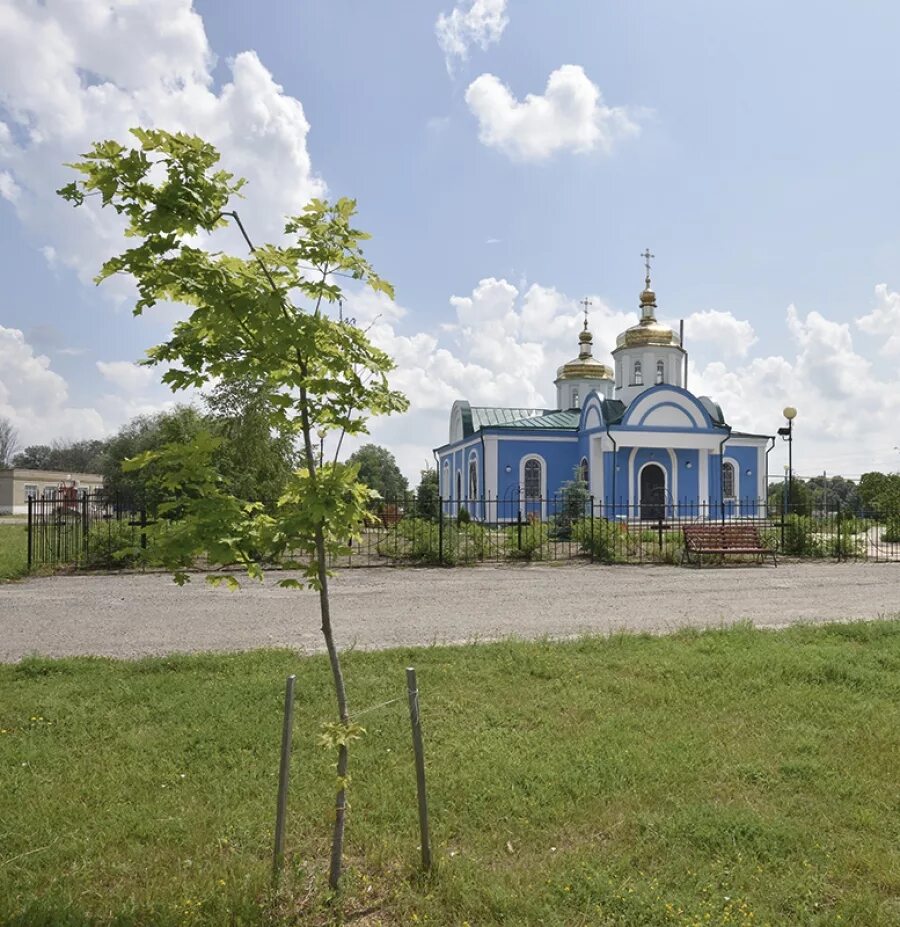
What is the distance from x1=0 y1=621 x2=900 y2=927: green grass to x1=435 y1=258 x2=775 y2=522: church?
819 inches

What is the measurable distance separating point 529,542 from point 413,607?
21.2 feet

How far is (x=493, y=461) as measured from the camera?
31.5m

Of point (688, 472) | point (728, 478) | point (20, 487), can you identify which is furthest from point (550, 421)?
point (20, 487)

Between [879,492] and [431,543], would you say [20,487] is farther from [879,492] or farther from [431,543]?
[879,492]

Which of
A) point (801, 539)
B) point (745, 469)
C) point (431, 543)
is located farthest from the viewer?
point (745, 469)

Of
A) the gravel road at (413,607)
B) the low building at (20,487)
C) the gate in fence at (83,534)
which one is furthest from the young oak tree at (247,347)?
the low building at (20,487)

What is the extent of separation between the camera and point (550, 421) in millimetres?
34375

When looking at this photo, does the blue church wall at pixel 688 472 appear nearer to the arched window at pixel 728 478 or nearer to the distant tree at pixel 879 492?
the arched window at pixel 728 478

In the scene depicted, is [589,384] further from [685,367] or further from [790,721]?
[790,721]

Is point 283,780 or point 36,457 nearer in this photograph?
point 283,780

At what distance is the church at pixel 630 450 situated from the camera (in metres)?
29.6

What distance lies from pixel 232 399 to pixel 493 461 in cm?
1065

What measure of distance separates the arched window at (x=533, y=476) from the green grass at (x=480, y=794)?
2569 cm

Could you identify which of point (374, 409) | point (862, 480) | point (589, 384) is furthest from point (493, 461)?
point (374, 409)
